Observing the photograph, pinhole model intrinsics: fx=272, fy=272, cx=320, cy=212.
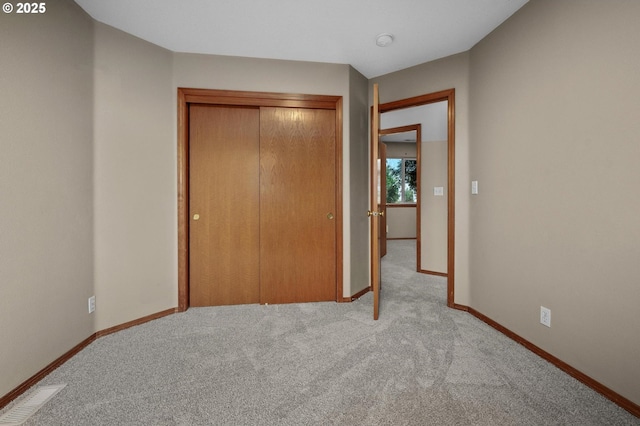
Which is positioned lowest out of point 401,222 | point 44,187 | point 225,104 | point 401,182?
point 401,222

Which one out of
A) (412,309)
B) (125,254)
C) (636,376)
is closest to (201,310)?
(125,254)

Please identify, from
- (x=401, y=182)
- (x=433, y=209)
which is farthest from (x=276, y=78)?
(x=401, y=182)

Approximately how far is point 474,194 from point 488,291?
85cm

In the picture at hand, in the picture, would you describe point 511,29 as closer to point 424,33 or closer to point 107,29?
point 424,33

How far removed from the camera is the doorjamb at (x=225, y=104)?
254cm

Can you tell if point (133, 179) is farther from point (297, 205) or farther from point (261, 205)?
point (297, 205)

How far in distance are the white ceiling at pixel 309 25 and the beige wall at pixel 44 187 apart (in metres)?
0.51

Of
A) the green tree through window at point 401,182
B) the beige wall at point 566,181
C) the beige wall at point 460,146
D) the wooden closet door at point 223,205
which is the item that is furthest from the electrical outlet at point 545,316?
the green tree through window at point 401,182

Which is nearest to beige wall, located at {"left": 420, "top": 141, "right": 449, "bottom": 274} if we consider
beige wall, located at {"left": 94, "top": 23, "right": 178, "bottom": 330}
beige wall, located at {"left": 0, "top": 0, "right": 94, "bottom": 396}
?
beige wall, located at {"left": 94, "top": 23, "right": 178, "bottom": 330}

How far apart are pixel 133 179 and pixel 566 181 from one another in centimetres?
312

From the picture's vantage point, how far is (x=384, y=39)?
2.32 meters

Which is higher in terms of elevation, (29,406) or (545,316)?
(545,316)

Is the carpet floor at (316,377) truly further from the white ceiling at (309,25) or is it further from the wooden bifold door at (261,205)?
the white ceiling at (309,25)

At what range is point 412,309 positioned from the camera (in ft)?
8.55
